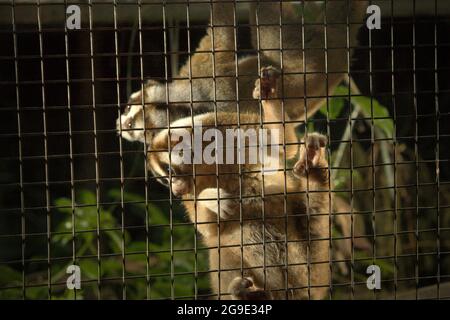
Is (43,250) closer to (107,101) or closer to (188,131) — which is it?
(107,101)

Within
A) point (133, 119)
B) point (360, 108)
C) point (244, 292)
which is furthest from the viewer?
point (360, 108)

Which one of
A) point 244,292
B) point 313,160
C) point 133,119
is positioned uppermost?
point 133,119

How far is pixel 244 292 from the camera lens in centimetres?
297

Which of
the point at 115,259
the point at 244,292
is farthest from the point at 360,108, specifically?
Result: the point at 244,292

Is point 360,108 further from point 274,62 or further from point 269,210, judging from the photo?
point 269,210

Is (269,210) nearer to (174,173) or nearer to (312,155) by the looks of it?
(312,155)

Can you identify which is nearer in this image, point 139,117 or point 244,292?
point 244,292

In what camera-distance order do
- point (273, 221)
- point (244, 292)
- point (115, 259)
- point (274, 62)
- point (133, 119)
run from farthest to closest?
1. point (115, 259)
2. point (274, 62)
3. point (133, 119)
4. point (273, 221)
5. point (244, 292)

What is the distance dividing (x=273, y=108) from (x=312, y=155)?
0.28 meters

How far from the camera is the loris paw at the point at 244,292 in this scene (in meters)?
2.97

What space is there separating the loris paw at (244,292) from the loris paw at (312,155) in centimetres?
55

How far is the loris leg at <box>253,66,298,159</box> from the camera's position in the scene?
2.97m

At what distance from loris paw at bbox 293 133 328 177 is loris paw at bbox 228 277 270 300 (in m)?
0.55

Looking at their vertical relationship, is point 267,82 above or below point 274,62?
below
